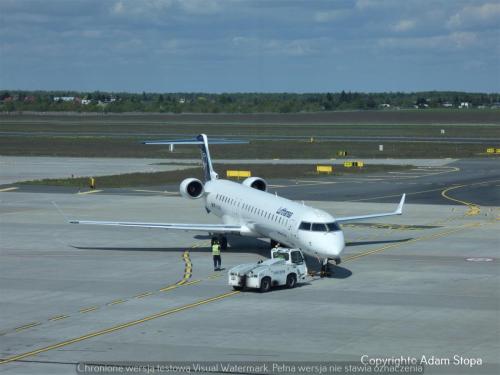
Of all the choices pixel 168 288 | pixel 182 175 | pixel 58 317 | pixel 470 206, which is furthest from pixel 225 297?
pixel 182 175

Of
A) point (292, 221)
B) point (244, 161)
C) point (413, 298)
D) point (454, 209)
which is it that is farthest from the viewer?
point (244, 161)

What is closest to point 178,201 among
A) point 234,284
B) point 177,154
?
point 234,284

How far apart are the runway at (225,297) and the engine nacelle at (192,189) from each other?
232 cm

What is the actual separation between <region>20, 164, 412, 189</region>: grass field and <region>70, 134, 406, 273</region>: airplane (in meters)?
26.1

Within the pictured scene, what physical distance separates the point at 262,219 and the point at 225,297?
938cm

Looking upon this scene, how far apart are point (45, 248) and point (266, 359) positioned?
81.3 ft

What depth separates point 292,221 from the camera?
41906 mm

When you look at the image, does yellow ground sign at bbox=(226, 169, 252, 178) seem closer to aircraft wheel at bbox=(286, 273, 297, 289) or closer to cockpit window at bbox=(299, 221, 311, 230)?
cockpit window at bbox=(299, 221, 311, 230)

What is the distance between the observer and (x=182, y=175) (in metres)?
89.7

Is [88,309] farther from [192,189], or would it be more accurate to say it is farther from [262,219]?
[192,189]

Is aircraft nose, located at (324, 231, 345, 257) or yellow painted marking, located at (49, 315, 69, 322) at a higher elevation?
aircraft nose, located at (324, 231, 345, 257)

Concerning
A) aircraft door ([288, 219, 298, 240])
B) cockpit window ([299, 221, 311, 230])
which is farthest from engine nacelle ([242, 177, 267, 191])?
cockpit window ([299, 221, 311, 230])

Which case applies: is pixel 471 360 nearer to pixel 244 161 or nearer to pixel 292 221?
pixel 292 221

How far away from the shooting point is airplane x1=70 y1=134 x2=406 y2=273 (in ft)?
132
